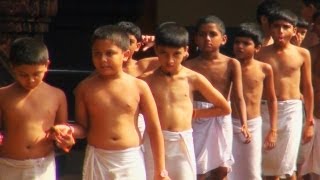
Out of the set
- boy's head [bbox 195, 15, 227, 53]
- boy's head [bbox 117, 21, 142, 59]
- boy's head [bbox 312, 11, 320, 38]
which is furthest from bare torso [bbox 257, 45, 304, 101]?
boy's head [bbox 117, 21, 142, 59]

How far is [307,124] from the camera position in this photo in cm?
704

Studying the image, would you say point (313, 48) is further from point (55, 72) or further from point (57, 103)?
point (57, 103)

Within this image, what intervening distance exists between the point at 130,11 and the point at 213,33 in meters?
1.65

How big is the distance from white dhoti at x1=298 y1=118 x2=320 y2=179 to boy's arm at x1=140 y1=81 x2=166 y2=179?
2.21 meters

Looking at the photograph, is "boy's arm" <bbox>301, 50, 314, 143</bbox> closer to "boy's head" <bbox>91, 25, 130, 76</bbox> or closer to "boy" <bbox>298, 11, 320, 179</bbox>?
"boy" <bbox>298, 11, 320, 179</bbox>

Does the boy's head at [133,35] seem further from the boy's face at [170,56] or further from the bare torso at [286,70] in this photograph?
the bare torso at [286,70]

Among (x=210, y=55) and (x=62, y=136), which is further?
(x=210, y=55)

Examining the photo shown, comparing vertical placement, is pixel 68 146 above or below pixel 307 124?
above

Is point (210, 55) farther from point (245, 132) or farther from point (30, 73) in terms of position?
point (30, 73)

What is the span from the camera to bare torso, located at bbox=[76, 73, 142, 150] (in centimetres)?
520

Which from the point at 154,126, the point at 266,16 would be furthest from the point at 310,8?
the point at 154,126

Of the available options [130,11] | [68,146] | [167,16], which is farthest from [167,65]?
[167,16]

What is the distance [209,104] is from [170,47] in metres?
0.80

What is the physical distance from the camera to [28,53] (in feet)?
16.5
